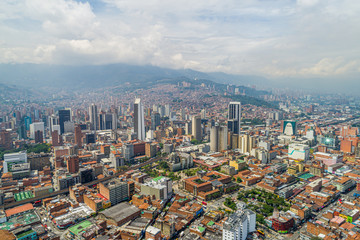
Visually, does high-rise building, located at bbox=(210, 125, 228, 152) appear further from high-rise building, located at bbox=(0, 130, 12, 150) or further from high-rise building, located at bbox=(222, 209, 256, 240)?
high-rise building, located at bbox=(0, 130, 12, 150)

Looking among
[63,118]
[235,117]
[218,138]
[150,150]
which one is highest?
[235,117]

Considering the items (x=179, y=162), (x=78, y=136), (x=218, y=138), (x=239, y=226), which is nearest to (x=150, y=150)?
(x=179, y=162)

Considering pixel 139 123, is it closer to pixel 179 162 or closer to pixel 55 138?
pixel 55 138

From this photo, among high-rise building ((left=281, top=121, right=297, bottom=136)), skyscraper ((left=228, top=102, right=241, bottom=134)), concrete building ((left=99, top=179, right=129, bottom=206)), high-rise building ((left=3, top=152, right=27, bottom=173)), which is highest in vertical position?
skyscraper ((left=228, top=102, right=241, bottom=134))

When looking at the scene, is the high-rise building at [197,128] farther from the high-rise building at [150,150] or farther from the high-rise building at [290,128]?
the high-rise building at [290,128]

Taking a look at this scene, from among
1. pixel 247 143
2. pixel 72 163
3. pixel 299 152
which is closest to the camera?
pixel 72 163

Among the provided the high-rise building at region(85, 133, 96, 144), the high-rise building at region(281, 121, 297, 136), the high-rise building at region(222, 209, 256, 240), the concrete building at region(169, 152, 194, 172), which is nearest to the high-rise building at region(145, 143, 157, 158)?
the concrete building at region(169, 152, 194, 172)

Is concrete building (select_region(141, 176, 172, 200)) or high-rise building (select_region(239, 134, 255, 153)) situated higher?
high-rise building (select_region(239, 134, 255, 153))
